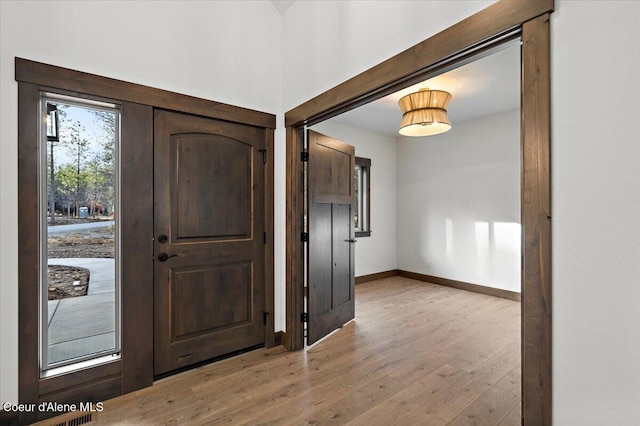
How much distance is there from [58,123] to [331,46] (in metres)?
2.03

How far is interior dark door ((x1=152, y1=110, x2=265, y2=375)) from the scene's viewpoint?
7.94ft

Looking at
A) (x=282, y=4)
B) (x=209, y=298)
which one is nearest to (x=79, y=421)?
(x=209, y=298)

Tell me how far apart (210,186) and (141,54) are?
1087 millimetres

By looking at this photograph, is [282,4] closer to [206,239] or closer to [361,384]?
[206,239]

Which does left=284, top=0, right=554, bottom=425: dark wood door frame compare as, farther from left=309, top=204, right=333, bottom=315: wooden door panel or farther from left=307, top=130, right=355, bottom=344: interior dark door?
left=309, top=204, right=333, bottom=315: wooden door panel

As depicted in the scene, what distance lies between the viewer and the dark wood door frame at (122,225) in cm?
191

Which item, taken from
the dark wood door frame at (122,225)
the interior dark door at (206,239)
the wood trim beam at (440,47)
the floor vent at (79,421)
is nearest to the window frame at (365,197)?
the interior dark door at (206,239)

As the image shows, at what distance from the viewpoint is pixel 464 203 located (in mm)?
5219

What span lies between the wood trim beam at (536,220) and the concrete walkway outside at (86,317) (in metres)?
2.59
